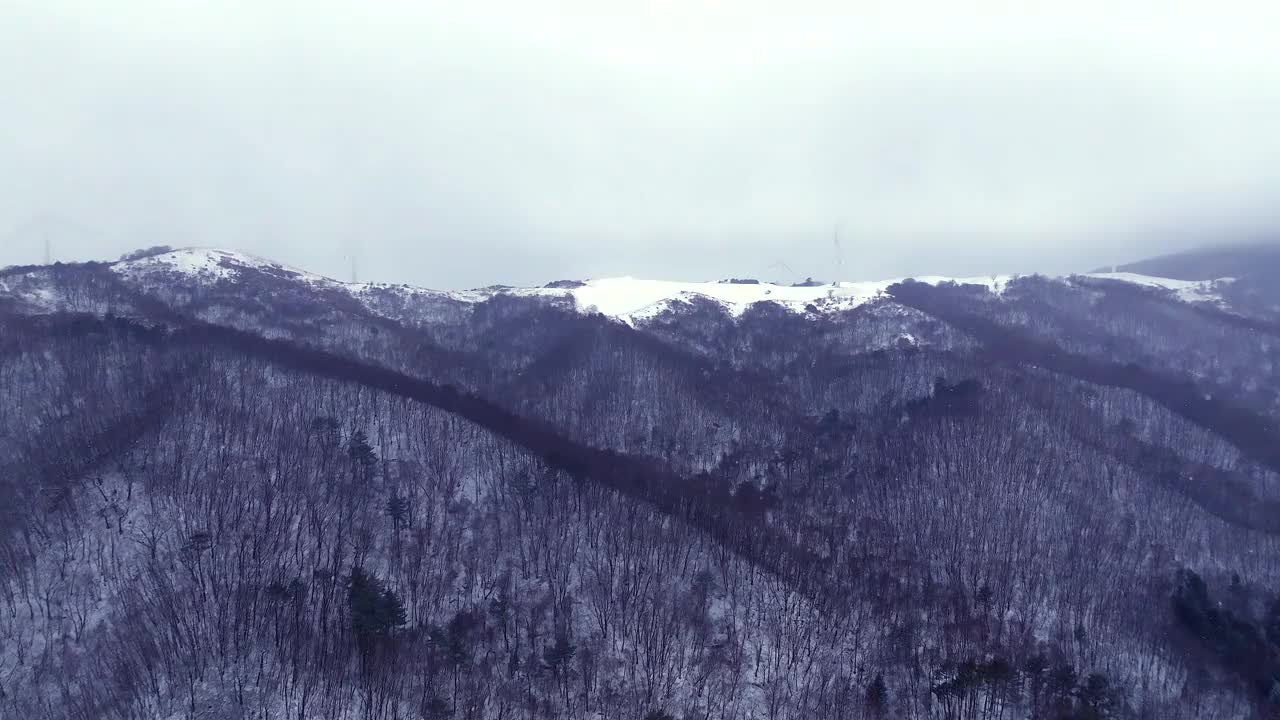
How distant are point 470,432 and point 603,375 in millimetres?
50104

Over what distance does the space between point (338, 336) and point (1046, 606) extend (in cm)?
17169

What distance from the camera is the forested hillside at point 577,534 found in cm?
9825

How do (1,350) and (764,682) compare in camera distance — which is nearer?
(764,682)

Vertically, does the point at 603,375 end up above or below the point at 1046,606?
above

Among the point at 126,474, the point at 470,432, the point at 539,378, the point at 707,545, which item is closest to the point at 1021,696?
the point at 707,545

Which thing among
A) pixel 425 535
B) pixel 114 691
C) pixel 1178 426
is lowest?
pixel 114 691

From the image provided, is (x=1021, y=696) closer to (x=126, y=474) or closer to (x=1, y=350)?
(x=126, y=474)

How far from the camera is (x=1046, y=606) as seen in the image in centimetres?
11969

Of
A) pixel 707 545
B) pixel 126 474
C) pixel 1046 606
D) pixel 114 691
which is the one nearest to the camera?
pixel 114 691

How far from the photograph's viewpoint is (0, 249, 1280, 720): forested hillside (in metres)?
98.2

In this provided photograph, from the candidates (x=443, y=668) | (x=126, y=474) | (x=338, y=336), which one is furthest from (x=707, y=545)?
(x=338, y=336)

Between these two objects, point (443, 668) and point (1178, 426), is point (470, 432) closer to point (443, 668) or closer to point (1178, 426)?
point (443, 668)

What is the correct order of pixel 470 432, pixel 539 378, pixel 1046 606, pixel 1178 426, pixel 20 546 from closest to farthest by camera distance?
pixel 20 546, pixel 1046 606, pixel 470 432, pixel 1178 426, pixel 539 378

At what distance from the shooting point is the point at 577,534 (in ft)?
419
